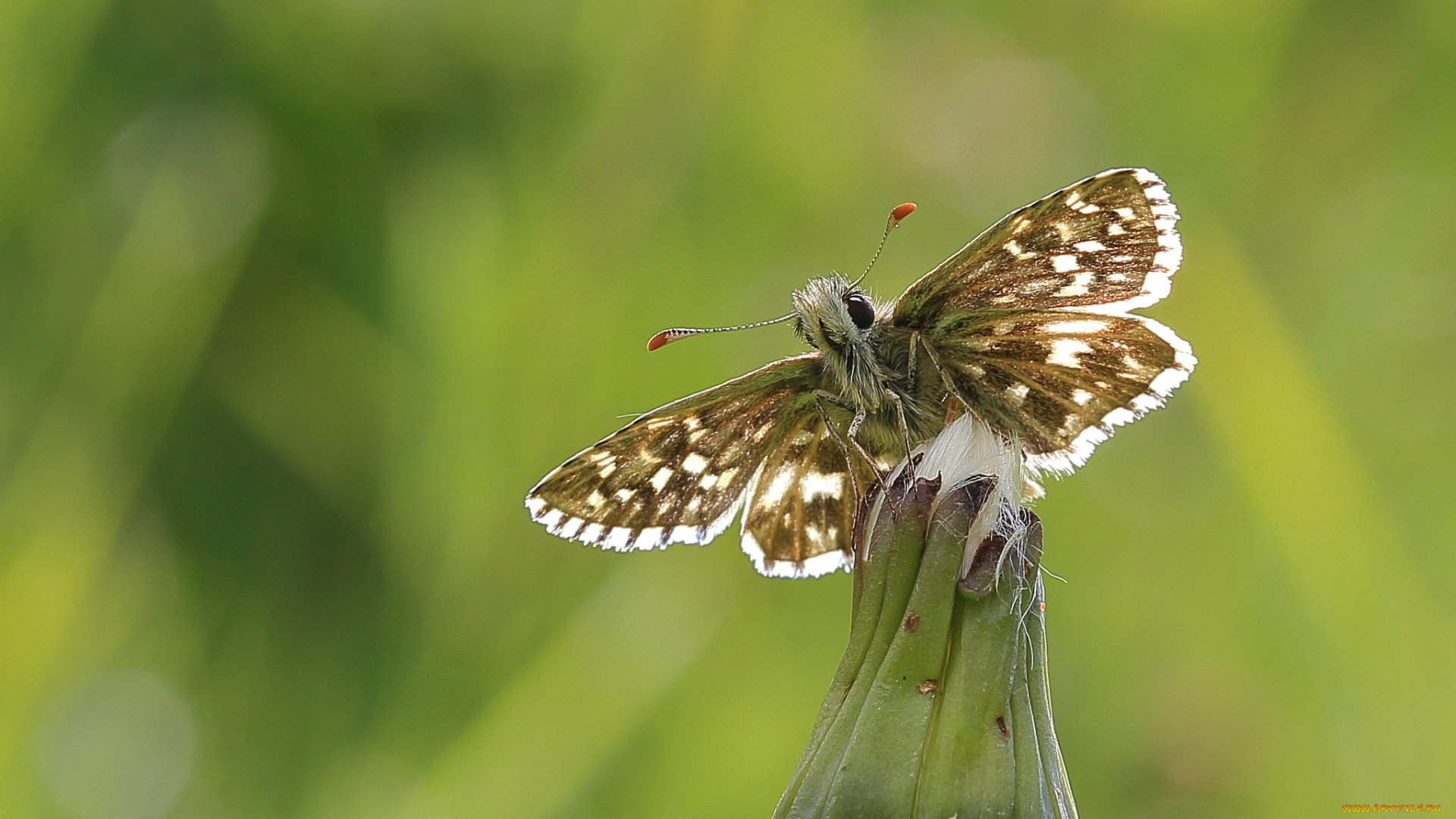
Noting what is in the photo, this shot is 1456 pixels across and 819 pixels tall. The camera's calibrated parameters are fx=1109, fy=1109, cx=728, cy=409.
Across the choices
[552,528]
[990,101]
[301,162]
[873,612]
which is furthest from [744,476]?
[990,101]

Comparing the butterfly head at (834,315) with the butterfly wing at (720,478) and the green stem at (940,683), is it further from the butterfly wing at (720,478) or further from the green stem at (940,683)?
the green stem at (940,683)

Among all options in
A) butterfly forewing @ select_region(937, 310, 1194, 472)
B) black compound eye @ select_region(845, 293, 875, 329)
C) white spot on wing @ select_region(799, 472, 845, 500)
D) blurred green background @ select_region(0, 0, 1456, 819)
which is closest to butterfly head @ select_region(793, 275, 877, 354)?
black compound eye @ select_region(845, 293, 875, 329)

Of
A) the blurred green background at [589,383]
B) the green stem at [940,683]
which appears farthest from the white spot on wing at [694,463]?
the blurred green background at [589,383]

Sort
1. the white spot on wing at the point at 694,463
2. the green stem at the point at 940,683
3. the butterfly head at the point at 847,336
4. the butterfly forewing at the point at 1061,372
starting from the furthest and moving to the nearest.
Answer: the white spot on wing at the point at 694,463, the butterfly head at the point at 847,336, the butterfly forewing at the point at 1061,372, the green stem at the point at 940,683

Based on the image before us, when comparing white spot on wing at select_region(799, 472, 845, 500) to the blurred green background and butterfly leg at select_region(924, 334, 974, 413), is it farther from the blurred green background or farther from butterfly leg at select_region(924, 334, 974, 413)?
the blurred green background

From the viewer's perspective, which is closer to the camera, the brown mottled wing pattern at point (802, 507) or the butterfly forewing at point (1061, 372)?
the butterfly forewing at point (1061, 372)

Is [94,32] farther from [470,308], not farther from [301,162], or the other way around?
[470,308]

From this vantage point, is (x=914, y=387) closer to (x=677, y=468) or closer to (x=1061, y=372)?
(x=1061, y=372)
